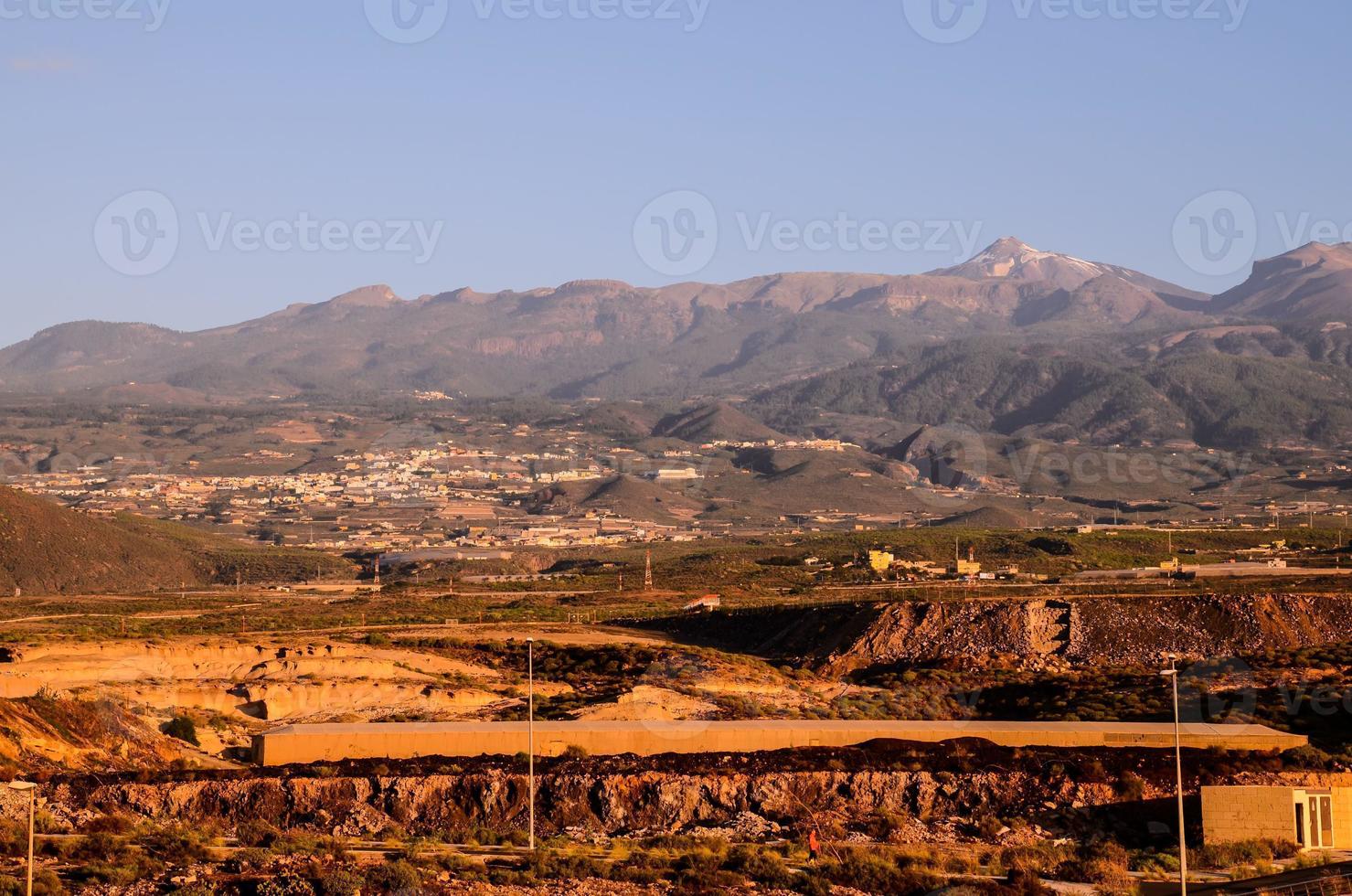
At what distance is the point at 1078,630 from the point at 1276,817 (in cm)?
3125

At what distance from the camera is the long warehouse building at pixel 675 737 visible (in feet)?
127

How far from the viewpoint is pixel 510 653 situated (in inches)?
2343

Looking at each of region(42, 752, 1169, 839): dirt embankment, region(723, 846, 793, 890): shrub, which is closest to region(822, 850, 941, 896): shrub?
region(723, 846, 793, 890): shrub

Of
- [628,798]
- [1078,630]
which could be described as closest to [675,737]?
[628,798]

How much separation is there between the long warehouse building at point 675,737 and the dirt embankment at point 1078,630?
1918cm

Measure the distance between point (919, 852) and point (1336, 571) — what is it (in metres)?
59.5

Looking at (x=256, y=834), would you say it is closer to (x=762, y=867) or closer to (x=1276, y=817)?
(x=762, y=867)

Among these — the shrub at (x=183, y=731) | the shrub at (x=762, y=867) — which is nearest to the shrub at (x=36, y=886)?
the shrub at (x=762, y=867)

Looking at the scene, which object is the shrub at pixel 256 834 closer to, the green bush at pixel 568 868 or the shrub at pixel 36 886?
the shrub at pixel 36 886

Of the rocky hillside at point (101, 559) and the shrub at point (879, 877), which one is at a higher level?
the rocky hillside at point (101, 559)

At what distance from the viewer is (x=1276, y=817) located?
31.3 m

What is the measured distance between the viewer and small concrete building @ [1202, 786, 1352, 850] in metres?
31.2

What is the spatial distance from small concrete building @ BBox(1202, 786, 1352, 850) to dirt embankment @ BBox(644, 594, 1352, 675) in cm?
2771

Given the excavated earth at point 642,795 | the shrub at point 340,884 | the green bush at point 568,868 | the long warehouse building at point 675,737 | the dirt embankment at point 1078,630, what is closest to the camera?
the shrub at point 340,884
